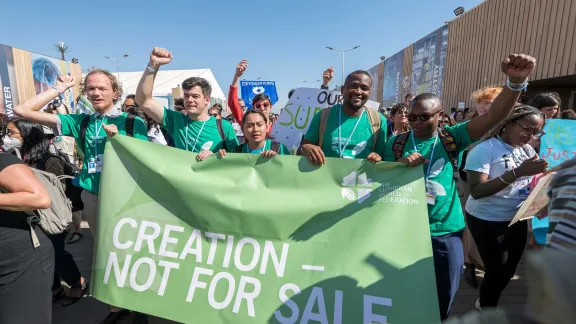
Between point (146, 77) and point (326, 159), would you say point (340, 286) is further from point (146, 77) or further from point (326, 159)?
point (146, 77)

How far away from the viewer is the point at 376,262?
6.39 feet

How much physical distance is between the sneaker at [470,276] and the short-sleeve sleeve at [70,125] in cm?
414

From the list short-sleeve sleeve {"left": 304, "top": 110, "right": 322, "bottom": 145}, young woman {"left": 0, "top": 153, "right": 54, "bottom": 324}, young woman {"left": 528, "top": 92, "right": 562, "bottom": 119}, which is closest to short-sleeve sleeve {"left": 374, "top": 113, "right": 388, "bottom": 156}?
short-sleeve sleeve {"left": 304, "top": 110, "right": 322, "bottom": 145}

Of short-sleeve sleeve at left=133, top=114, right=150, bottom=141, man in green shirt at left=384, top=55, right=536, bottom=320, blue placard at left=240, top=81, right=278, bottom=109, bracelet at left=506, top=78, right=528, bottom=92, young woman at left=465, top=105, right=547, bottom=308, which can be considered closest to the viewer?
bracelet at left=506, top=78, right=528, bottom=92

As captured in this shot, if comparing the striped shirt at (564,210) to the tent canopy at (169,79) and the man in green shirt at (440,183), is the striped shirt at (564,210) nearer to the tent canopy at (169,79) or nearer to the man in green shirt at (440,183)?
the man in green shirt at (440,183)

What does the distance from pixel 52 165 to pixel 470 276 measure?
4502 millimetres

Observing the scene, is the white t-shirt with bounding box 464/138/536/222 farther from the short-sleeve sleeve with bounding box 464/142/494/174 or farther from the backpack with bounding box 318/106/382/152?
the backpack with bounding box 318/106/382/152

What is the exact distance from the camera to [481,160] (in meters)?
2.36

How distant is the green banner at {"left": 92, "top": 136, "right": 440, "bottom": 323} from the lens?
192 centimetres

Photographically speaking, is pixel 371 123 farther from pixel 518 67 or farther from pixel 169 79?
pixel 169 79

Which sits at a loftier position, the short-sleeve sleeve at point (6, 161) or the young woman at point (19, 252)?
the short-sleeve sleeve at point (6, 161)

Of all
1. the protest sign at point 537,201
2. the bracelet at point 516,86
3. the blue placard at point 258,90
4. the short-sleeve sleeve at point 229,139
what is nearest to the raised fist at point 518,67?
the bracelet at point 516,86

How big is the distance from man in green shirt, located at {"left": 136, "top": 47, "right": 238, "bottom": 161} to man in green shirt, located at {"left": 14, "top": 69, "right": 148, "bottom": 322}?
23cm

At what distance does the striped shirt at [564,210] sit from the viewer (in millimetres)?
1012
